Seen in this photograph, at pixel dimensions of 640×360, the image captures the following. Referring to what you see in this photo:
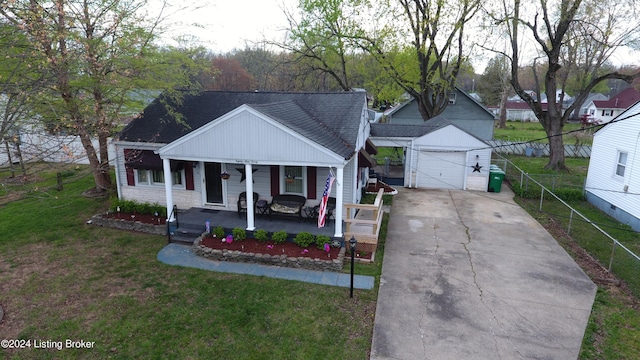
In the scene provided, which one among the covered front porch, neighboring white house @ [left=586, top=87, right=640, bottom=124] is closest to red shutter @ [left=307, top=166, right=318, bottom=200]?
the covered front porch

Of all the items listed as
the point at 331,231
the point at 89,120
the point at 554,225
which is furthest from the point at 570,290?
the point at 89,120

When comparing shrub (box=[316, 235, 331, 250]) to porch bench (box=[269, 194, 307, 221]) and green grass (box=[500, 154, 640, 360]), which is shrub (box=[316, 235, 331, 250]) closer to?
porch bench (box=[269, 194, 307, 221])

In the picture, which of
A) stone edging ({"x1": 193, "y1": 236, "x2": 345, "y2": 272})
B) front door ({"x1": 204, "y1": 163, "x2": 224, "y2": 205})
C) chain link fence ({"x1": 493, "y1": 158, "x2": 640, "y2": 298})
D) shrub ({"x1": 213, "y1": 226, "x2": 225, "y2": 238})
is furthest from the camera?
front door ({"x1": 204, "y1": 163, "x2": 224, "y2": 205})

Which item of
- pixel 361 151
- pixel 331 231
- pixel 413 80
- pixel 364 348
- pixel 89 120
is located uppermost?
pixel 413 80

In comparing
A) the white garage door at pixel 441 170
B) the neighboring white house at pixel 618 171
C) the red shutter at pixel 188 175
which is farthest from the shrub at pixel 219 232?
the neighboring white house at pixel 618 171

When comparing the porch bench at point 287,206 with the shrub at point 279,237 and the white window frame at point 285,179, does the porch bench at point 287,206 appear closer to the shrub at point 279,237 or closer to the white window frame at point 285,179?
the white window frame at point 285,179

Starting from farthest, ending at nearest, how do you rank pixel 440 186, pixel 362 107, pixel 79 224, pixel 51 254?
pixel 440 186, pixel 362 107, pixel 79 224, pixel 51 254

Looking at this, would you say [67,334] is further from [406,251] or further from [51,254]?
[406,251]
